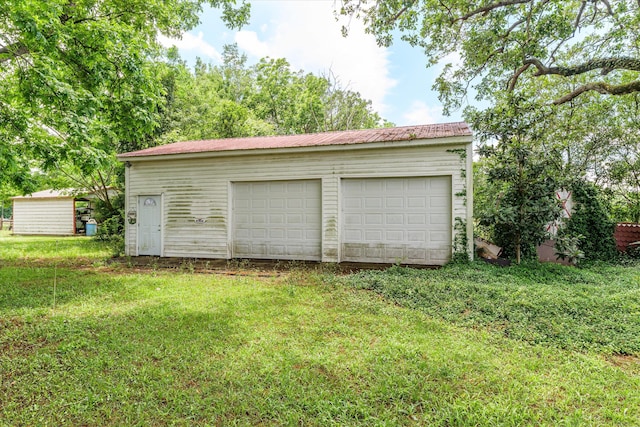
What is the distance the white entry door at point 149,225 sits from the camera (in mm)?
9274

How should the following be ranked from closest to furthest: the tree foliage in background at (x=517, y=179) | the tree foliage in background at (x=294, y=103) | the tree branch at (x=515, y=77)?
1. the tree foliage in background at (x=517, y=179)
2. the tree branch at (x=515, y=77)
3. the tree foliage in background at (x=294, y=103)

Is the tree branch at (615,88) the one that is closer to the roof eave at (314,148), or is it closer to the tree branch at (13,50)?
the roof eave at (314,148)

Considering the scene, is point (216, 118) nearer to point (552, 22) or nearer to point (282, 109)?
point (282, 109)

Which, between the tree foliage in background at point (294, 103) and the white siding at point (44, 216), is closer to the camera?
the white siding at point (44, 216)

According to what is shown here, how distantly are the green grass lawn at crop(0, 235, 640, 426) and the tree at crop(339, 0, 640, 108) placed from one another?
768 cm

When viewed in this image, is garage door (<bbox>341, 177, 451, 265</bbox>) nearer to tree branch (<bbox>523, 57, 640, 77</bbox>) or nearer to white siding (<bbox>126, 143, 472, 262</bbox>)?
white siding (<bbox>126, 143, 472, 262</bbox>)

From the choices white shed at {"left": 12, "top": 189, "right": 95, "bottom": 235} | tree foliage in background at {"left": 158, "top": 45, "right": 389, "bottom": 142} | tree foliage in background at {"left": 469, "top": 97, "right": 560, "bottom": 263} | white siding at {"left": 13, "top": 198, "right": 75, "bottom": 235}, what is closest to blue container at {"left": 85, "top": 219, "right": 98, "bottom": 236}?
white shed at {"left": 12, "top": 189, "right": 95, "bottom": 235}

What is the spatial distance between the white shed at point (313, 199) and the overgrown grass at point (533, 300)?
139cm

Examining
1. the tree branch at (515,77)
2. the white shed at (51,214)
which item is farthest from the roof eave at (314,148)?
the white shed at (51,214)

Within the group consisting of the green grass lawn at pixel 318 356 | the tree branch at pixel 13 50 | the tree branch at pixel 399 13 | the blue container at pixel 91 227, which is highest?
the tree branch at pixel 399 13

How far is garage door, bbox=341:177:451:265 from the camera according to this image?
7344 mm

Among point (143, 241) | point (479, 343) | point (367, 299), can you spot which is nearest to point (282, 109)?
point (143, 241)

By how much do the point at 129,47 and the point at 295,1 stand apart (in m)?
6.31

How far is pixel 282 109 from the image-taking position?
24.0 metres
